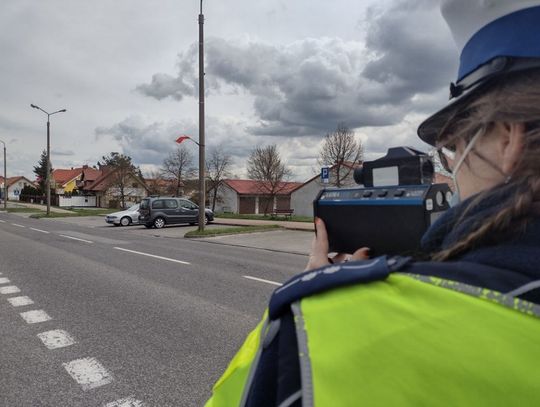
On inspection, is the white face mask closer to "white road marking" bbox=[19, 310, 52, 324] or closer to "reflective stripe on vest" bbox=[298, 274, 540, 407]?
"reflective stripe on vest" bbox=[298, 274, 540, 407]

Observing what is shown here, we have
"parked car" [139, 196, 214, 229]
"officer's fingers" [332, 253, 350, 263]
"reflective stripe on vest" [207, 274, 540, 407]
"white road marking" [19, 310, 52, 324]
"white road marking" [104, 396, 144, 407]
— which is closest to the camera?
"reflective stripe on vest" [207, 274, 540, 407]

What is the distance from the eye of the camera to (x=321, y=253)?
3.66 feet

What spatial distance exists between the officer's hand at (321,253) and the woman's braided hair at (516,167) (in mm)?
362

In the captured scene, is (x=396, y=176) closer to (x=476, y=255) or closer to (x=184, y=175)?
(x=476, y=255)

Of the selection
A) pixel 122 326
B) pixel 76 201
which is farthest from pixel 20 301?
pixel 76 201

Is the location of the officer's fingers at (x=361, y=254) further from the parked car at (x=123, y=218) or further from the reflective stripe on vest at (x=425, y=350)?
the parked car at (x=123, y=218)

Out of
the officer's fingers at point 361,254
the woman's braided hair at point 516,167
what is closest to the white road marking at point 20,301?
the officer's fingers at point 361,254

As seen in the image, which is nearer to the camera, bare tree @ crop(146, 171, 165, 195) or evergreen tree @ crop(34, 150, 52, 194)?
bare tree @ crop(146, 171, 165, 195)

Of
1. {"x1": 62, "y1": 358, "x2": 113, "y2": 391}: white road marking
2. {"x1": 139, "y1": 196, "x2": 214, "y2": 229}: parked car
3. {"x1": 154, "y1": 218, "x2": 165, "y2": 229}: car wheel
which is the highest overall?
{"x1": 139, "y1": 196, "x2": 214, "y2": 229}: parked car

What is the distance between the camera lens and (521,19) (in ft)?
2.64

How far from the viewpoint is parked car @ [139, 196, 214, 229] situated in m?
23.3

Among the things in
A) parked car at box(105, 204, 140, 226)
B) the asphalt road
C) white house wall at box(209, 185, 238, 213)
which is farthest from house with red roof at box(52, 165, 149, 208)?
the asphalt road

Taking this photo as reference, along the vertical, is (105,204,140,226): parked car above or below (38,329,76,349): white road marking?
above

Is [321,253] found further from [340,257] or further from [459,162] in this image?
[459,162]
